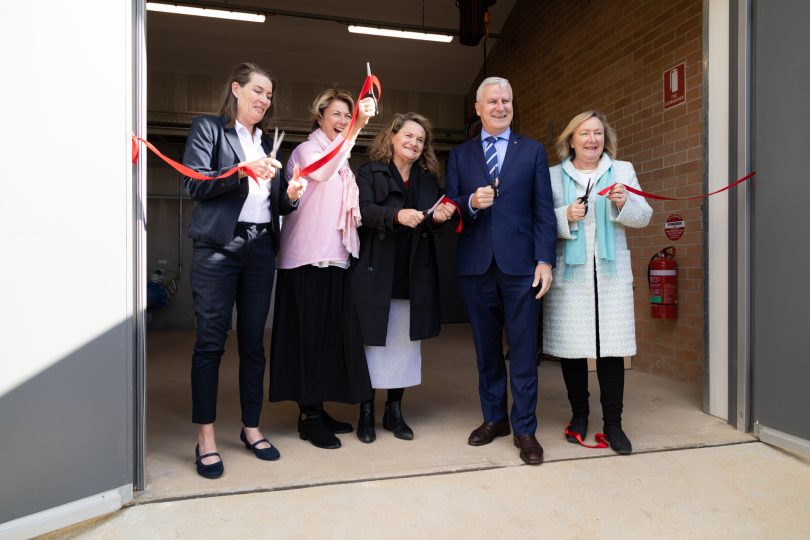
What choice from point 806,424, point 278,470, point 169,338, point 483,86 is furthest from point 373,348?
point 169,338

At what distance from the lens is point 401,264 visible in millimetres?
2875

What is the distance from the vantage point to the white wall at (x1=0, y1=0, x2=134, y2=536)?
1777mm

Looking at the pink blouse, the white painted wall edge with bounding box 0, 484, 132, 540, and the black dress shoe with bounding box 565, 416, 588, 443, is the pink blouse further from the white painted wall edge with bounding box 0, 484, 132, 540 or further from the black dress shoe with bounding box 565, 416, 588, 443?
the black dress shoe with bounding box 565, 416, 588, 443

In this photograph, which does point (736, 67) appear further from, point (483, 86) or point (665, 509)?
point (665, 509)

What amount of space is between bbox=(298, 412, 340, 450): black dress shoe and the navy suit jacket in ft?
3.41

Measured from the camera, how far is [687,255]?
14.0 feet

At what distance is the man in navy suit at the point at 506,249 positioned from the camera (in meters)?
2.63

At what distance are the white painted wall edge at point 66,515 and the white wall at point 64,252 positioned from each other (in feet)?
0.07

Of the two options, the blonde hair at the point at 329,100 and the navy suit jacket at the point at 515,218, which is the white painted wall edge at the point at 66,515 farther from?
the blonde hair at the point at 329,100

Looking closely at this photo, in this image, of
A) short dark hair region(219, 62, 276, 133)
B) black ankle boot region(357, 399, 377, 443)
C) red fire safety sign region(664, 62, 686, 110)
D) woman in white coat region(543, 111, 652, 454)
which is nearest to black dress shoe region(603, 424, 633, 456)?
woman in white coat region(543, 111, 652, 454)

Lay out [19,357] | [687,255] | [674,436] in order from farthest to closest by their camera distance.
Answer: [687,255] < [674,436] < [19,357]

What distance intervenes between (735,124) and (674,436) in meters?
1.63

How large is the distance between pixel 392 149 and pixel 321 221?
54cm

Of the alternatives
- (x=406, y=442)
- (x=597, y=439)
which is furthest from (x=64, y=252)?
(x=597, y=439)
